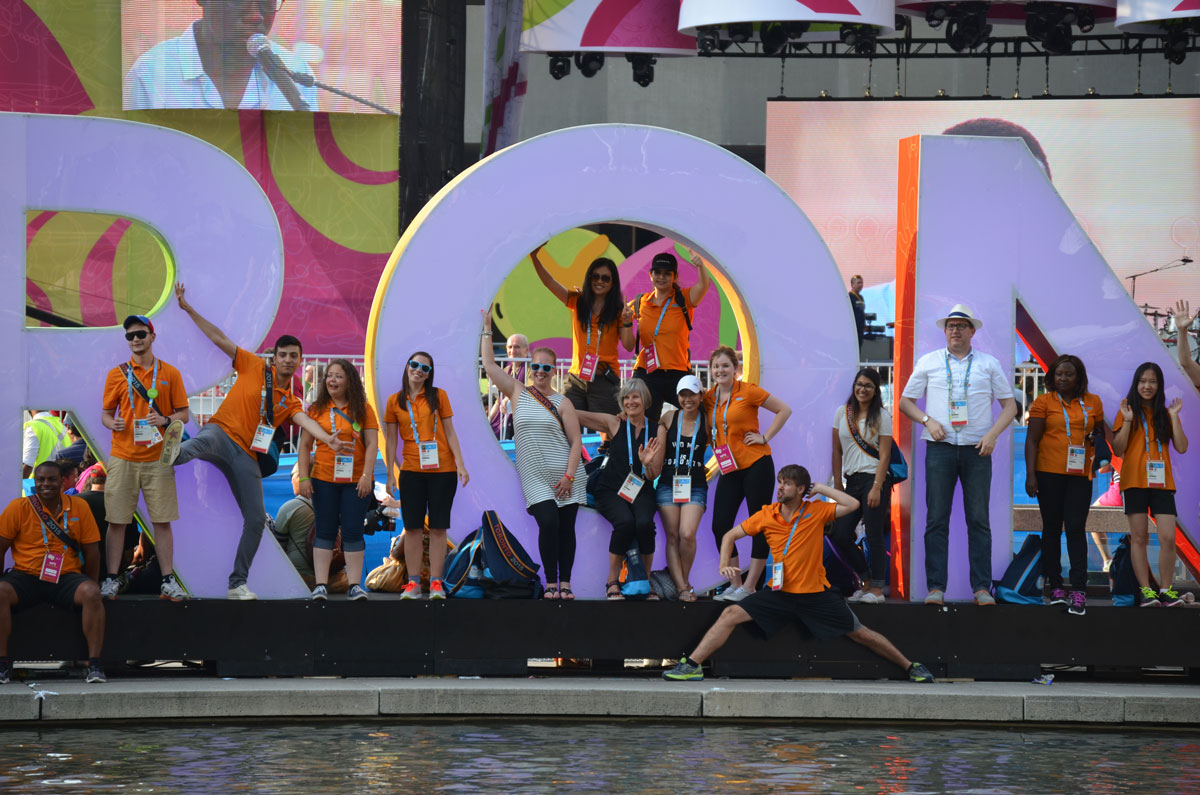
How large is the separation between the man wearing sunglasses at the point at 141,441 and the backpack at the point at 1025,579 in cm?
467

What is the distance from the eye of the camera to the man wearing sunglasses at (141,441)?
8789 millimetres

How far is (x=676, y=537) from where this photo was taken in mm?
9367

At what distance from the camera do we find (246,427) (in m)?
9.11

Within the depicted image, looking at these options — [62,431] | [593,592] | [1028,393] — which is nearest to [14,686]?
[593,592]

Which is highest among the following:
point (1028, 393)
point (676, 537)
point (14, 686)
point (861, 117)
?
point (861, 117)

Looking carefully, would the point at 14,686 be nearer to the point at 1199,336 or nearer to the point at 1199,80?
the point at 1199,336

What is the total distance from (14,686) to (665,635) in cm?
350

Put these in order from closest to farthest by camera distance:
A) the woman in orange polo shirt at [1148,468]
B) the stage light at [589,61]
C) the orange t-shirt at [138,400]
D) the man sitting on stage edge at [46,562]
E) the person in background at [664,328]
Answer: the man sitting on stage edge at [46,562]
the orange t-shirt at [138,400]
the woman in orange polo shirt at [1148,468]
the person in background at [664,328]
the stage light at [589,61]

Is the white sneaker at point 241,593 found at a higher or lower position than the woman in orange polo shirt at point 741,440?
lower

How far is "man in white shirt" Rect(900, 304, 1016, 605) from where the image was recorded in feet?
30.5

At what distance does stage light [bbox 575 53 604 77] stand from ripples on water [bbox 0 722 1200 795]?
44.0ft

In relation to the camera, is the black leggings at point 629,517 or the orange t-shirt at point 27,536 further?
the black leggings at point 629,517

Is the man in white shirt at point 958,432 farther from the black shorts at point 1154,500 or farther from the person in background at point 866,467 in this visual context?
the black shorts at point 1154,500

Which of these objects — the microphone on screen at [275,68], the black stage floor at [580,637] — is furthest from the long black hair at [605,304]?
A: the microphone on screen at [275,68]
